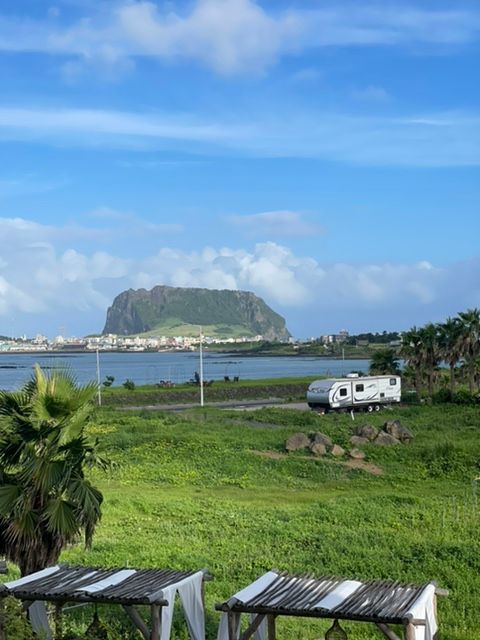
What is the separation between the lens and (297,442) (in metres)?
41.3

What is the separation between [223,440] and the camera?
43281mm

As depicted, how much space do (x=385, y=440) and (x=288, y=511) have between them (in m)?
17.2

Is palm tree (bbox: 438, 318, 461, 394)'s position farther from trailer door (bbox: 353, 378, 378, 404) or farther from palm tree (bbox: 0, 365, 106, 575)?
palm tree (bbox: 0, 365, 106, 575)

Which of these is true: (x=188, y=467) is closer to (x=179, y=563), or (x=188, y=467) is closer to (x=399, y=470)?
(x=399, y=470)

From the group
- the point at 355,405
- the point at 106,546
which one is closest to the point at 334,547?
the point at 106,546

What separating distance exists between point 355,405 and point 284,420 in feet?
34.6

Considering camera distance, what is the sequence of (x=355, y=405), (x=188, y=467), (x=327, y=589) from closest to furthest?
(x=327, y=589)
(x=188, y=467)
(x=355, y=405)

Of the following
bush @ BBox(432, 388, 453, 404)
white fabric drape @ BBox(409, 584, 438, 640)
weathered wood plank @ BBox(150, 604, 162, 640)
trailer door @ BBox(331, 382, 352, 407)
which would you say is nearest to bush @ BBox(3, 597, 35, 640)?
weathered wood plank @ BBox(150, 604, 162, 640)

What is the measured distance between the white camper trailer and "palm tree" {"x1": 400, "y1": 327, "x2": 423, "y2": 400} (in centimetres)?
806

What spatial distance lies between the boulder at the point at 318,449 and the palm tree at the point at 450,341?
33.2 meters

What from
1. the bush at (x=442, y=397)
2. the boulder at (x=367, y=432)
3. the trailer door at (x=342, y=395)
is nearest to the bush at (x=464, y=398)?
the bush at (x=442, y=397)

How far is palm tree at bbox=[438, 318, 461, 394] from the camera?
71438 mm

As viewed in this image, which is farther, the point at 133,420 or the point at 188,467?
the point at 133,420

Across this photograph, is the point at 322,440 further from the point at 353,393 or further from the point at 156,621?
the point at 156,621
